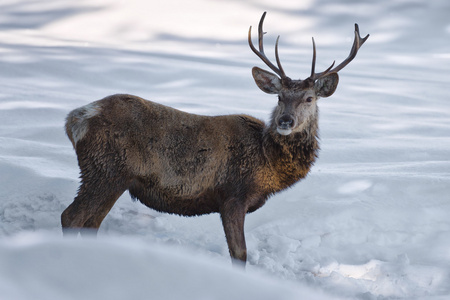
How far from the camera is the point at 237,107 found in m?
10.4

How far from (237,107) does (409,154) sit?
3.11 m

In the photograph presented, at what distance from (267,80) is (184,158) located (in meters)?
1.25

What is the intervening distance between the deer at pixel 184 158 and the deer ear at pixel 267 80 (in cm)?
29

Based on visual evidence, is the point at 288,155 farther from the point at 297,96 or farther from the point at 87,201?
the point at 87,201

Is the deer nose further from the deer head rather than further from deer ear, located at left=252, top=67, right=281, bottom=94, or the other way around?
deer ear, located at left=252, top=67, right=281, bottom=94

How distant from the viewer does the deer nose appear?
505 centimetres

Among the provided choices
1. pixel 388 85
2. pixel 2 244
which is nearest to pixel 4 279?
pixel 2 244

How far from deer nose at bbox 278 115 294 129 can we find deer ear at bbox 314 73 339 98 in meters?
0.54

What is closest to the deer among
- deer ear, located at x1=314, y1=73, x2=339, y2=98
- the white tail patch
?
the white tail patch

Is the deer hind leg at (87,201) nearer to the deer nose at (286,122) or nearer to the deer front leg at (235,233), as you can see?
the deer front leg at (235,233)

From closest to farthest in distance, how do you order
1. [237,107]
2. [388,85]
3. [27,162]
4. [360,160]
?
[27,162]
[360,160]
[237,107]
[388,85]

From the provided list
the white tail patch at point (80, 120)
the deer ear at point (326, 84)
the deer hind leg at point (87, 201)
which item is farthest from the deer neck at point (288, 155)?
the white tail patch at point (80, 120)

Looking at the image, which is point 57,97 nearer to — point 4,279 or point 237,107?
point 237,107

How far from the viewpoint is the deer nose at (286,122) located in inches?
199
